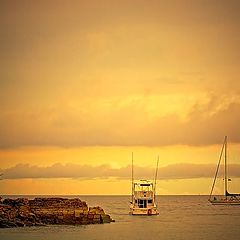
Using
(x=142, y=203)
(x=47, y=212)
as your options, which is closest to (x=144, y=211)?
(x=142, y=203)

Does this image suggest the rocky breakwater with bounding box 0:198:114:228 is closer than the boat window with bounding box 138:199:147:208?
Yes

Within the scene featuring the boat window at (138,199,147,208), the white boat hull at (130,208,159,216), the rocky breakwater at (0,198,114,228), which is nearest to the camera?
the rocky breakwater at (0,198,114,228)

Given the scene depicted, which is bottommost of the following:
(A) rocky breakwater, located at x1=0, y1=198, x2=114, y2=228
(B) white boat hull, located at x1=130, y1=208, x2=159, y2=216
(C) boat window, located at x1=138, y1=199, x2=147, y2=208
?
(A) rocky breakwater, located at x1=0, y1=198, x2=114, y2=228

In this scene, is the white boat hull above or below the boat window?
below

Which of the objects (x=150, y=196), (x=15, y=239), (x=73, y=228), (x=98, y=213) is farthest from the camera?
(x=150, y=196)

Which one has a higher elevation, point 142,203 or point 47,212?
point 142,203

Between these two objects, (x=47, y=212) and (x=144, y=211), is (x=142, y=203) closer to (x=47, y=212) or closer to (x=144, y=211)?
(x=144, y=211)

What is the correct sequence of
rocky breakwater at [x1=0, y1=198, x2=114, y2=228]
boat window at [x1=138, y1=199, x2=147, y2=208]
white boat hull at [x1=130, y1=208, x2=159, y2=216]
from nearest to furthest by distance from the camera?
→ rocky breakwater at [x1=0, y1=198, x2=114, y2=228] < boat window at [x1=138, y1=199, x2=147, y2=208] < white boat hull at [x1=130, y1=208, x2=159, y2=216]

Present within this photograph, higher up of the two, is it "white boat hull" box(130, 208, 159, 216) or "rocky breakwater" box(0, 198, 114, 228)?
"white boat hull" box(130, 208, 159, 216)

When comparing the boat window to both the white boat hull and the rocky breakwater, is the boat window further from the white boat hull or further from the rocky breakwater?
the rocky breakwater

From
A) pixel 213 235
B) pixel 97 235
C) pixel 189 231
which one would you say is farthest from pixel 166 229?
pixel 97 235

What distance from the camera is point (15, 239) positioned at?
3762 inches

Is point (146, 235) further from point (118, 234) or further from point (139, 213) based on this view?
point (139, 213)

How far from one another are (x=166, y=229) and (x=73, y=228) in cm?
1978
